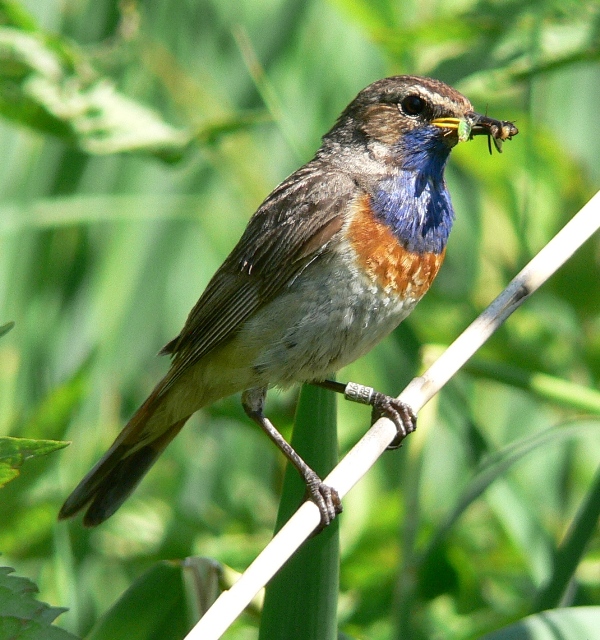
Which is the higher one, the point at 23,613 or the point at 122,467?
the point at 23,613

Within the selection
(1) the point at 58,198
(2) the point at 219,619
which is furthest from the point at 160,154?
(2) the point at 219,619

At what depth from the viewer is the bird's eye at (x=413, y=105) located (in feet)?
9.61

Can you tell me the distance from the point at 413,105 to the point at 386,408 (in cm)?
93

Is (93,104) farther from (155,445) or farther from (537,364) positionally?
(537,364)

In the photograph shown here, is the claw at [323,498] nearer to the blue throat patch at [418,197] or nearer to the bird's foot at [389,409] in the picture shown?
the bird's foot at [389,409]

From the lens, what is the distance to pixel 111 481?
2.92 meters

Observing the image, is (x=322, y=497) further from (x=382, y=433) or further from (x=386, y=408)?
(x=386, y=408)

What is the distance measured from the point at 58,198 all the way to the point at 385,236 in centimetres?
173

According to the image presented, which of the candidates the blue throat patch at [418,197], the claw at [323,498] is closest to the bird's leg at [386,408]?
the claw at [323,498]

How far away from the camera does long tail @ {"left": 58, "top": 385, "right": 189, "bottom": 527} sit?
2811 mm

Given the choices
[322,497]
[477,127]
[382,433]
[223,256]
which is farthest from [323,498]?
[223,256]

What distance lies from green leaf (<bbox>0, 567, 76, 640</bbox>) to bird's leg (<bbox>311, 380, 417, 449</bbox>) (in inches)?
40.7

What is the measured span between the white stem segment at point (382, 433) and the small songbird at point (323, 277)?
420 mm

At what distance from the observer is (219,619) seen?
5.67ft
